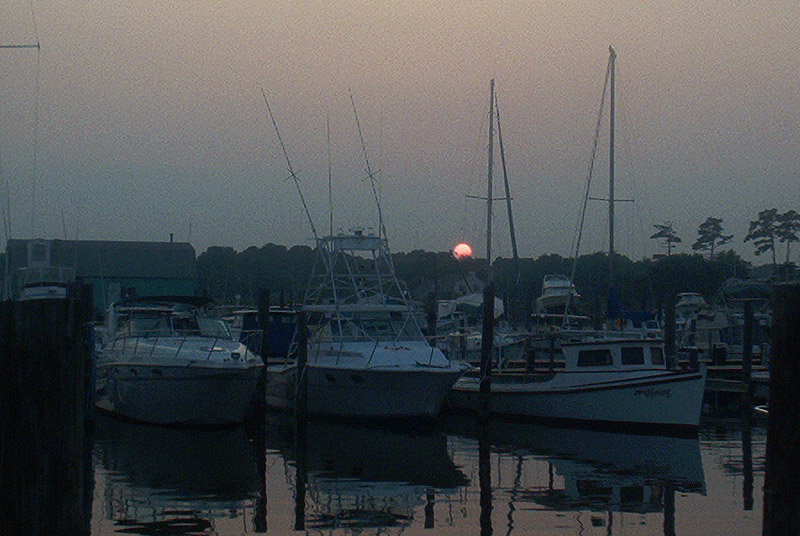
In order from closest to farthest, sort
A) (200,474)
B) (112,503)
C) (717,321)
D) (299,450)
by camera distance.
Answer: (112,503)
(200,474)
(299,450)
(717,321)

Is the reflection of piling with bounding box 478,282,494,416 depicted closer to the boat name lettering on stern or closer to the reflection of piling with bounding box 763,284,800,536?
the boat name lettering on stern

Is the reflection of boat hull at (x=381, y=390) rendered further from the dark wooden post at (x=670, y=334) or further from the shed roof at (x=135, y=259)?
the shed roof at (x=135, y=259)

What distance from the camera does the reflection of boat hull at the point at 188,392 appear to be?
23.7 metres

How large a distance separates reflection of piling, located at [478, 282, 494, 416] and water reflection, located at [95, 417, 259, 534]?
644 cm

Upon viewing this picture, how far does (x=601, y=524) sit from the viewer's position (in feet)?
47.6

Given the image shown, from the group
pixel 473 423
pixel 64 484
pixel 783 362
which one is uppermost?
pixel 783 362

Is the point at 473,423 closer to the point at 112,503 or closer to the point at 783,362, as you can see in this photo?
the point at 112,503

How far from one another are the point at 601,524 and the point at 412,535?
2835 mm

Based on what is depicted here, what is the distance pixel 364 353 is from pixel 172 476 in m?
8.04

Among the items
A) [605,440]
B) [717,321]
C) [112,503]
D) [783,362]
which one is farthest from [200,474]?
[717,321]

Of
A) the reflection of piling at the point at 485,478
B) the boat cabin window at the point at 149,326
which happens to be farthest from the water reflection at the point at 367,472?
the boat cabin window at the point at 149,326

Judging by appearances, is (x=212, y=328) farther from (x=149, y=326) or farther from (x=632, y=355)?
(x=632, y=355)

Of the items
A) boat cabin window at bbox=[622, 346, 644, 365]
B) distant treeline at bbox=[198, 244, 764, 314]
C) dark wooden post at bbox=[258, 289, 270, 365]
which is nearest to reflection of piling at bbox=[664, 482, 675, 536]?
boat cabin window at bbox=[622, 346, 644, 365]

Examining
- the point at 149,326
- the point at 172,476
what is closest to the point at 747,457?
the point at 172,476
